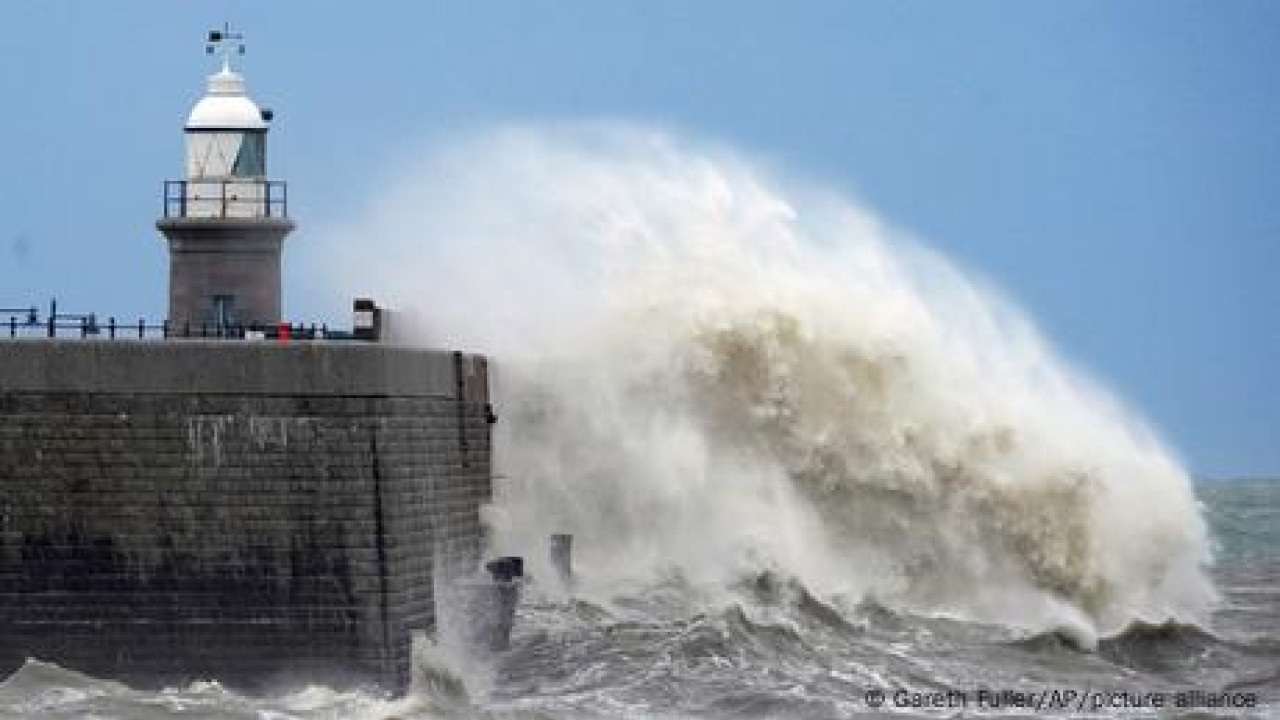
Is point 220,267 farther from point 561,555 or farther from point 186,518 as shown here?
point 186,518

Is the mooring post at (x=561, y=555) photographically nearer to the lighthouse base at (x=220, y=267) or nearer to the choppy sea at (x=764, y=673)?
the choppy sea at (x=764, y=673)

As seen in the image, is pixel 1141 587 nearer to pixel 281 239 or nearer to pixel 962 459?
pixel 962 459

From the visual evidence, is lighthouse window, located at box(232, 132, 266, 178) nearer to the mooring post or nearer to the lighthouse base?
the lighthouse base

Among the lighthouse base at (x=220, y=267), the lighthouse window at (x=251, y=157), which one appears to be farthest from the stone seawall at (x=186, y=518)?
the lighthouse window at (x=251, y=157)

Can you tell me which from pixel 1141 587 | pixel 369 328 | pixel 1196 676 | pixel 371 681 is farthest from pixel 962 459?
pixel 371 681

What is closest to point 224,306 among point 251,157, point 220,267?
point 220,267

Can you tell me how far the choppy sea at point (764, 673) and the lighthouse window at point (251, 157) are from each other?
4.09m

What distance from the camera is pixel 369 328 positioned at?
2708 cm

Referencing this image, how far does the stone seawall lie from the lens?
22.3 meters

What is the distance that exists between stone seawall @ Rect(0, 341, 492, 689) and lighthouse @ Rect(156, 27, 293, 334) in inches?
191

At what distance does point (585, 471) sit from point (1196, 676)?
19.5 ft

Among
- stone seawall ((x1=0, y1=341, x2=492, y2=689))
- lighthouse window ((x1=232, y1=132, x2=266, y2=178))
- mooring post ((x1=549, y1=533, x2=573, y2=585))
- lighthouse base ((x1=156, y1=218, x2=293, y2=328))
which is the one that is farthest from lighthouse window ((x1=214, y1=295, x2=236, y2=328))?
stone seawall ((x1=0, y1=341, x2=492, y2=689))

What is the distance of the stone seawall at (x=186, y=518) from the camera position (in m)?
22.3

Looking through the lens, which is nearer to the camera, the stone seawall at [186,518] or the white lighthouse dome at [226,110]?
the stone seawall at [186,518]
